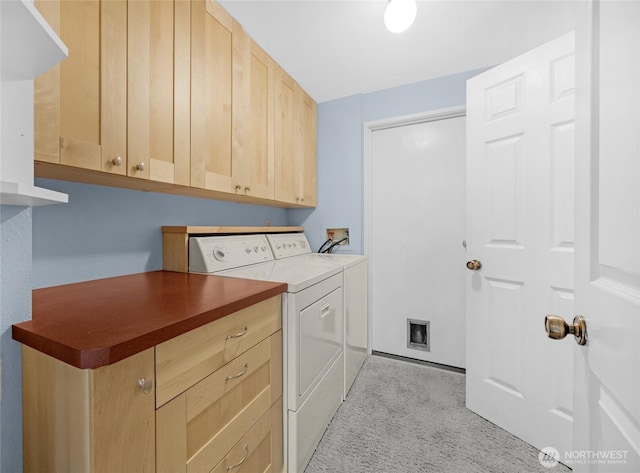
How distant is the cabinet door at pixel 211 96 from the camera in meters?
1.26

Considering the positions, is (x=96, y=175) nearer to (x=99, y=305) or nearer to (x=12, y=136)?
(x=12, y=136)

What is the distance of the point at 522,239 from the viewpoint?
1.41m

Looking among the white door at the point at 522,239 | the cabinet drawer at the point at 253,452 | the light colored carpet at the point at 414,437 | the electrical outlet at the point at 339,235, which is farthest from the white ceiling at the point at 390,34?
the light colored carpet at the point at 414,437

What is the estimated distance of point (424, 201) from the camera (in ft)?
7.36

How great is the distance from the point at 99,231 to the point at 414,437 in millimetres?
1892

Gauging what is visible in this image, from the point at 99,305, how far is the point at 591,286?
1273 mm

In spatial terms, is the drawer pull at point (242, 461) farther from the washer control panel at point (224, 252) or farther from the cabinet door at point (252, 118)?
the cabinet door at point (252, 118)

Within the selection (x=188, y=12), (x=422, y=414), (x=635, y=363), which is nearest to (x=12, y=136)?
(x=188, y=12)

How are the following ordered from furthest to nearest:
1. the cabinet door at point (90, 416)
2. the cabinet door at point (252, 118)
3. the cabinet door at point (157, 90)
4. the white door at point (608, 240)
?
the cabinet door at point (252, 118)
the cabinet door at point (157, 90)
the cabinet door at point (90, 416)
the white door at point (608, 240)

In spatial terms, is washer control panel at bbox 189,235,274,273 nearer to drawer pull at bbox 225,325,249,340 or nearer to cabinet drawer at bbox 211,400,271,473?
drawer pull at bbox 225,325,249,340

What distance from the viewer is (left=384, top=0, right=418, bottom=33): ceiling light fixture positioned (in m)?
1.26

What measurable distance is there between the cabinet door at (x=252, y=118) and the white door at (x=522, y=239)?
1276 millimetres

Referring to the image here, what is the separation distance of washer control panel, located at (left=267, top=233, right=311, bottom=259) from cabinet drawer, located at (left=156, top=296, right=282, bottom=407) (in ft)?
3.18

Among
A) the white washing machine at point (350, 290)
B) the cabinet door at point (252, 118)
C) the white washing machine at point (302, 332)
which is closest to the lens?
the white washing machine at point (302, 332)
